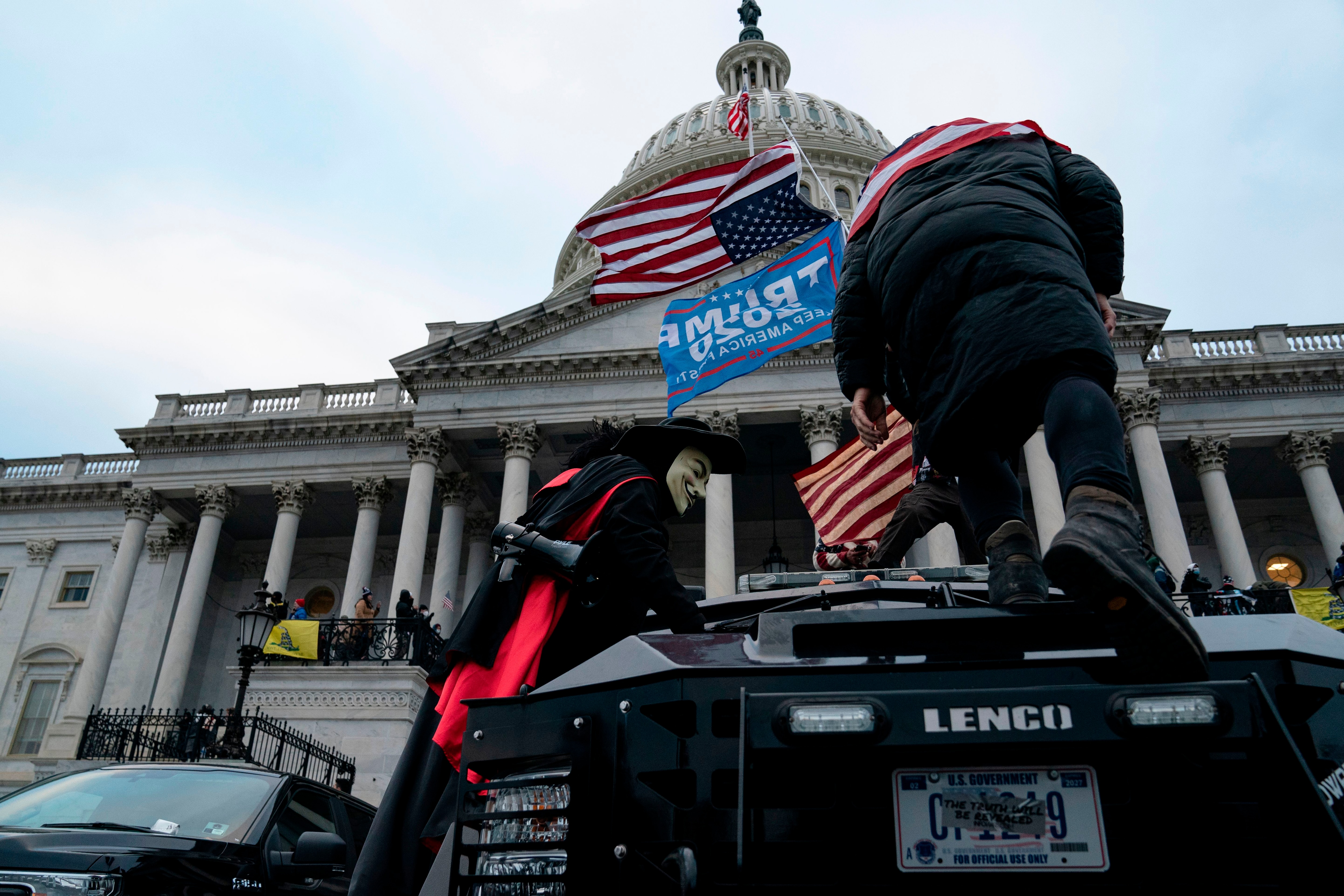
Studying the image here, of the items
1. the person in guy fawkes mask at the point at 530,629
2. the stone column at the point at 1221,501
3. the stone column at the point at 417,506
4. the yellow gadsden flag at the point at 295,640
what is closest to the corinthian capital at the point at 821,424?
the stone column at the point at 1221,501

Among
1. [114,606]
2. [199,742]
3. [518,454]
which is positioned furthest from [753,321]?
[114,606]

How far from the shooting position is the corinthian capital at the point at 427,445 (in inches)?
1115

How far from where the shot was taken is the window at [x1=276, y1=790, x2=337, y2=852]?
5867 millimetres

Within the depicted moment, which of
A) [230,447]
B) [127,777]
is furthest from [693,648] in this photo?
[230,447]

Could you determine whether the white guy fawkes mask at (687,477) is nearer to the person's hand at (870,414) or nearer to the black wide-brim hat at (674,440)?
the black wide-brim hat at (674,440)

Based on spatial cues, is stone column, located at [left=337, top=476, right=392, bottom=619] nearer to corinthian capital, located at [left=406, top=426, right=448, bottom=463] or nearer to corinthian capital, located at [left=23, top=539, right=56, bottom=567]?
corinthian capital, located at [left=406, top=426, right=448, bottom=463]

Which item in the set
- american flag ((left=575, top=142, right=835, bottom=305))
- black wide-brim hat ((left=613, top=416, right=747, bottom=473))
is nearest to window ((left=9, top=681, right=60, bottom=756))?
american flag ((left=575, top=142, right=835, bottom=305))

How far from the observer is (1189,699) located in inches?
72.6

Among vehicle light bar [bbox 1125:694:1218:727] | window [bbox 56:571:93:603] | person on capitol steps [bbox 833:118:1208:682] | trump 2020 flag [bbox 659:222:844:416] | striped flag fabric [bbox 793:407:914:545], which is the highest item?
window [bbox 56:571:93:603]

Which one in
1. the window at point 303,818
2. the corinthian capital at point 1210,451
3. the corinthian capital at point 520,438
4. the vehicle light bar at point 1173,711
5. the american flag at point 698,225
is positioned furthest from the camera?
the corinthian capital at point 520,438

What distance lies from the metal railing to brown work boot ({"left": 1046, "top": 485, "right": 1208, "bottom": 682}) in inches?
642

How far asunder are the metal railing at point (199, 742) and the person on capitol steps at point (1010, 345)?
15.5 meters

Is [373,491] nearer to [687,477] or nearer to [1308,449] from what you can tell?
[687,477]

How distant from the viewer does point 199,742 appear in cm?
1880
